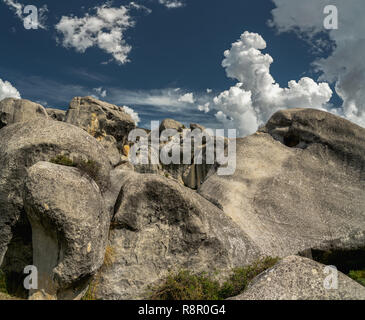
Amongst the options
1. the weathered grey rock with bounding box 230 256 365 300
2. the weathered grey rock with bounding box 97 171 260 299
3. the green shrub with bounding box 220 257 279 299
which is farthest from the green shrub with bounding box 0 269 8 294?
the weathered grey rock with bounding box 230 256 365 300

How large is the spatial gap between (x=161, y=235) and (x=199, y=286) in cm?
129

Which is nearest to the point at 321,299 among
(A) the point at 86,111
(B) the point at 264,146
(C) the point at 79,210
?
(C) the point at 79,210

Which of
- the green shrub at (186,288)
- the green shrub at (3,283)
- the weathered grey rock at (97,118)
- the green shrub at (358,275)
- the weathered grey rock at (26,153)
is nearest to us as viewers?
the green shrub at (186,288)

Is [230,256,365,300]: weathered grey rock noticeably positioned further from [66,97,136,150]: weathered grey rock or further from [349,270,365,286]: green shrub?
[66,97,136,150]: weathered grey rock

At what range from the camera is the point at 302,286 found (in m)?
4.74

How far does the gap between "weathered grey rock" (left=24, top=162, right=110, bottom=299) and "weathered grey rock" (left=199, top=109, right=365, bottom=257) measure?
393 centimetres

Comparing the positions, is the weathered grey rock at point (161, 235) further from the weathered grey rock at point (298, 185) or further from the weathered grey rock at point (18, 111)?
the weathered grey rock at point (18, 111)

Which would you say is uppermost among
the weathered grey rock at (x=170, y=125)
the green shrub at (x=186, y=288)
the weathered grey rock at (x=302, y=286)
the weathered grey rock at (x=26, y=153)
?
the weathered grey rock at (x=170, y=125)

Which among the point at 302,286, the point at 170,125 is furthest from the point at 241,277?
the point at 170,125

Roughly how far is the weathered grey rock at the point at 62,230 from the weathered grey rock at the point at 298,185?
12.9ft

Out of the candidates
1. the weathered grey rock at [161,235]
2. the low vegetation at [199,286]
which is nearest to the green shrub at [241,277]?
the low vegetation at [199,286]

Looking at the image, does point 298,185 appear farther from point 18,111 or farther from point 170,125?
point 170,125

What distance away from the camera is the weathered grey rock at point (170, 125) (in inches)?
1426
